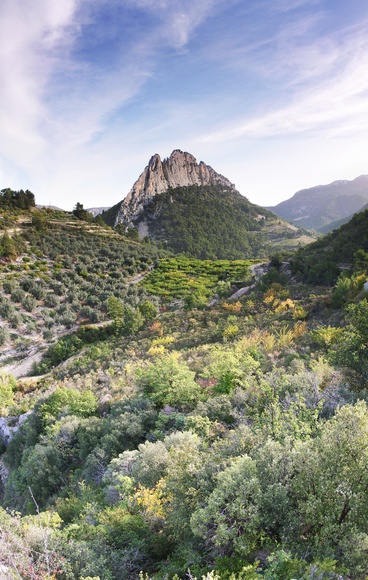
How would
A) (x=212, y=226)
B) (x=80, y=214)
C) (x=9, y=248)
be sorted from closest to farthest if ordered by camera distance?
(x=9, y=248)
(x=80, y=214)
(x=212, y=226)

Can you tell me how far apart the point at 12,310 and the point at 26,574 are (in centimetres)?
3678

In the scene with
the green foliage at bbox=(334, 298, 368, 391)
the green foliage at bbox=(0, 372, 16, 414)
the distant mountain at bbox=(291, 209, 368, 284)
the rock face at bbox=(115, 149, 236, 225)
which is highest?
the rock face at bbox=(115, 149, 236, 225)

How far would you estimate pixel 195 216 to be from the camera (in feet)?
413

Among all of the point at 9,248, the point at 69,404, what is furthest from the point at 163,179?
the point at 69,404

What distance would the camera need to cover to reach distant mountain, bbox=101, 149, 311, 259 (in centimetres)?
11200

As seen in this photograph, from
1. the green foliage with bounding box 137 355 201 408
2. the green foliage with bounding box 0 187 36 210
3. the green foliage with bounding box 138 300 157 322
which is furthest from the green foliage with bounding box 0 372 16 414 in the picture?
the green foliage with bounding box 0 187 36 210

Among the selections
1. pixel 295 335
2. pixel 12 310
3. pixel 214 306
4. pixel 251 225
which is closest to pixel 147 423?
pixel 295 335

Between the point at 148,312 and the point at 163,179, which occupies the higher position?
the point at 163,179

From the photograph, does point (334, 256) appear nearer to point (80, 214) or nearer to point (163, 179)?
point (80, 214)

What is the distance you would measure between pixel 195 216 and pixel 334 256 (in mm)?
90121

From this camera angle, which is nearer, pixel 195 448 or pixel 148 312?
pixel 195 448

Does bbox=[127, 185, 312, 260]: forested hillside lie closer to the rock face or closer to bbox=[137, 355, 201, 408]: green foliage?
the rock face

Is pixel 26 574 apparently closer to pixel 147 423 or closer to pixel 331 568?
pixel 331 568

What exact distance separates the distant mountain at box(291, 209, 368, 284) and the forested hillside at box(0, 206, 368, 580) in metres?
4.58
